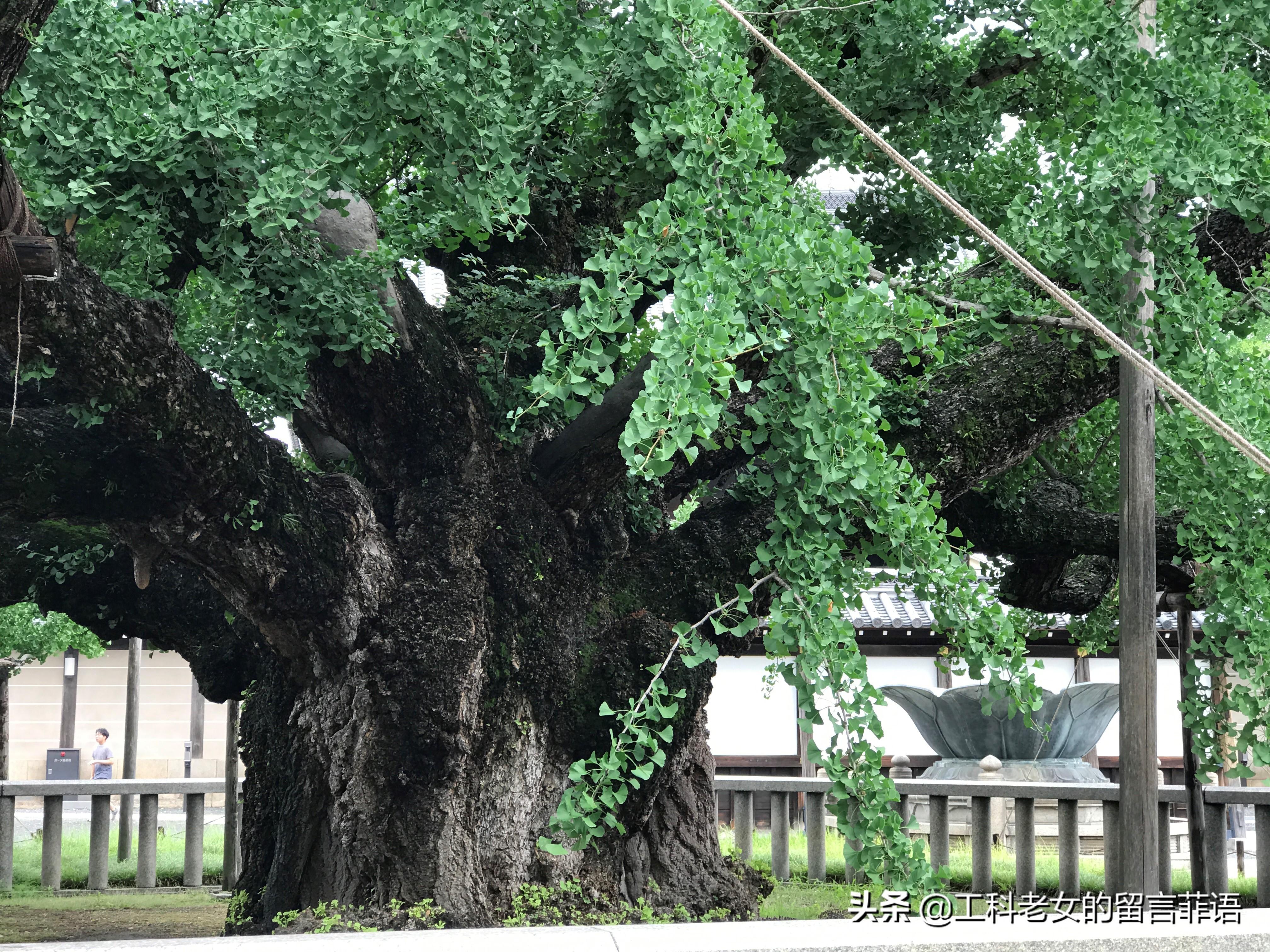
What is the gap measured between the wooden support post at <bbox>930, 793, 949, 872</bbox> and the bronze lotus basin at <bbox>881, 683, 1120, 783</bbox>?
181 centimetres

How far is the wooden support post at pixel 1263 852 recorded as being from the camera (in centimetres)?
819

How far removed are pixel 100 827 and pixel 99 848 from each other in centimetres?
25

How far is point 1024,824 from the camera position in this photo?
8.98m

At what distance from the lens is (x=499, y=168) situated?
427 centimetres

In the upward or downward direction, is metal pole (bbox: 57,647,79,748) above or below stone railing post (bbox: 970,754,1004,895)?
above

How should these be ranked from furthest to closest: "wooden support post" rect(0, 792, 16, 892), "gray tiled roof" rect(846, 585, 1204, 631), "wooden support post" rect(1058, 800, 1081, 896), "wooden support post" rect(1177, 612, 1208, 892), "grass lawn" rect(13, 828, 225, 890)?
"gray tiled roof" rect(846, 585, 1204, 631) → "grass lawn" rect(13, 828, 225, 890) → "wooden support post" rect(0, 792, 16, 892) → "wooden support post" rect(1058, 800, 1081, 896) → "wooden support post" rect(1177, 612, 1208, 892)

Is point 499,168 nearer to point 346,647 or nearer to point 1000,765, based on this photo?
point 346,647

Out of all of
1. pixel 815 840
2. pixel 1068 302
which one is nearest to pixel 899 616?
pixel 815 840

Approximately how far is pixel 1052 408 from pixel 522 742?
3.16 m

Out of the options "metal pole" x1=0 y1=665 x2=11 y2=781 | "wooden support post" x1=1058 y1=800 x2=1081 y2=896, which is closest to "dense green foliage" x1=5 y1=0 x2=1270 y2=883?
"wooden support post" x1=1058 y1=800 x2=1081 y2=896

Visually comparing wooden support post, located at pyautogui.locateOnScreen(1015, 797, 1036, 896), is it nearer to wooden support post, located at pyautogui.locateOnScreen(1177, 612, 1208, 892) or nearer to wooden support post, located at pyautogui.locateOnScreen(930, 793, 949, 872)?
wooden support post, located at pyautogui.locateOnScreen(930, 793, 949, 872)

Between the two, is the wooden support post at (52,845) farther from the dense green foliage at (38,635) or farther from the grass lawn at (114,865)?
the dense green foliage at (38,635)

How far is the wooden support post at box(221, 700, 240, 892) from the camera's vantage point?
9.47 m

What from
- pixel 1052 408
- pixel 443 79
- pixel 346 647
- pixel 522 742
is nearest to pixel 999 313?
pixel 1052 408
